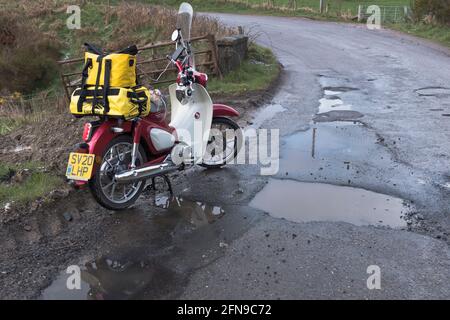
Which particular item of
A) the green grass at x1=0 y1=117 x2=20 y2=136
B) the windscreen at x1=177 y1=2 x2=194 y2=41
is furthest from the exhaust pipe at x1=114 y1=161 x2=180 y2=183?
the green grass at x1=0 y1=117 x2=20 y2=136

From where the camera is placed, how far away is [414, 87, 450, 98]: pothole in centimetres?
1059

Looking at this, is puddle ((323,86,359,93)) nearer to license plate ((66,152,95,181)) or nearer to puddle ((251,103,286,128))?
puddle ((251,103,286,128))

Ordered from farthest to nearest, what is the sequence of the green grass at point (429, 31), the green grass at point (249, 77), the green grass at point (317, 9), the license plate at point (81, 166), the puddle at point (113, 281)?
the green grass at point (317, 9) → the green grass at point (429, 31) → the green grass at point (249, 77) → the license plate at point (81, 166) → the puddle at point (113, 281)

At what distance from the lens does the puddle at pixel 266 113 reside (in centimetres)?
884

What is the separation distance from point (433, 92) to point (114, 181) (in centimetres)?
836

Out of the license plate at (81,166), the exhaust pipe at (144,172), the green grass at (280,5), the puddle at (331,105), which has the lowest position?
the puddle at (331,105)

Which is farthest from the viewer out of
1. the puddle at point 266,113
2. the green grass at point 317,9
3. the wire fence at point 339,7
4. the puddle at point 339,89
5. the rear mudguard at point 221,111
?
the wire fence at point 339,7

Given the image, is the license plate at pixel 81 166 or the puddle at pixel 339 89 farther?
the puddle at pixel 339 89

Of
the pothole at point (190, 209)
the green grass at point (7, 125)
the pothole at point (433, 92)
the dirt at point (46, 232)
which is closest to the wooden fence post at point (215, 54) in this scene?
the pothole at point (433, 92)

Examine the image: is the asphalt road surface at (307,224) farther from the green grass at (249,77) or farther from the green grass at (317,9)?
the green grass at (317,9)

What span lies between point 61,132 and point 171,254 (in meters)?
Result: 4.29

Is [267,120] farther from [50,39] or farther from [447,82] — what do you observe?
[50,39]

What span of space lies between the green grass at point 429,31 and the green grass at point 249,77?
27.0 feet

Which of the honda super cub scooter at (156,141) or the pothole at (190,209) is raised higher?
the honda super cub scooter at (156,141)
